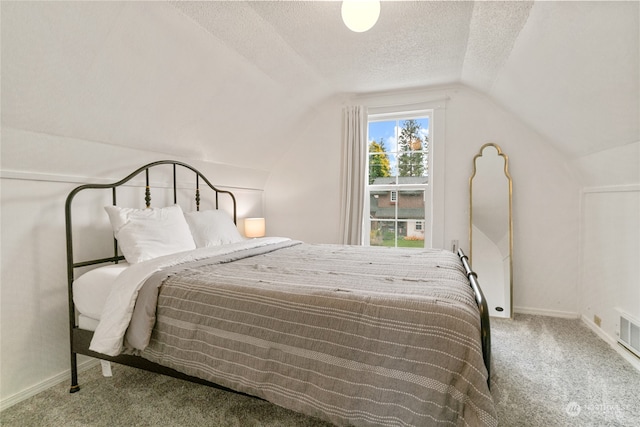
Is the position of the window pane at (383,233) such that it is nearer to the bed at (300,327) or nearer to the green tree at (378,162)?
the green tree at (378,162)

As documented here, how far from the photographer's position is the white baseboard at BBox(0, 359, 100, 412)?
5.97 feet

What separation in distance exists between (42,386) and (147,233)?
1062 mm

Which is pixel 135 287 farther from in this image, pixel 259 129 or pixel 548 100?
pixel 548 100

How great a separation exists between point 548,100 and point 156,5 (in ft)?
Result: 8.92

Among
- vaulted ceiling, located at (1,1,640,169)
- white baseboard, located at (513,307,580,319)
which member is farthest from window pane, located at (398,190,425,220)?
white baseboard, located at (513,307,580,319)

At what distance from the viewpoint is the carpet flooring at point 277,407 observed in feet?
5.39

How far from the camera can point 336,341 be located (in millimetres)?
1262

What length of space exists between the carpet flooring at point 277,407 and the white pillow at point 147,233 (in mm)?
765

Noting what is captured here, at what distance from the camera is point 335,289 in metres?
1.46

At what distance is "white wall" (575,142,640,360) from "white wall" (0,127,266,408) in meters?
3.55

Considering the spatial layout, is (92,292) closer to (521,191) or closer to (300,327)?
(300,327)

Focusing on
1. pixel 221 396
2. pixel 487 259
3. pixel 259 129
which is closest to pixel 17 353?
pixel 221 396
